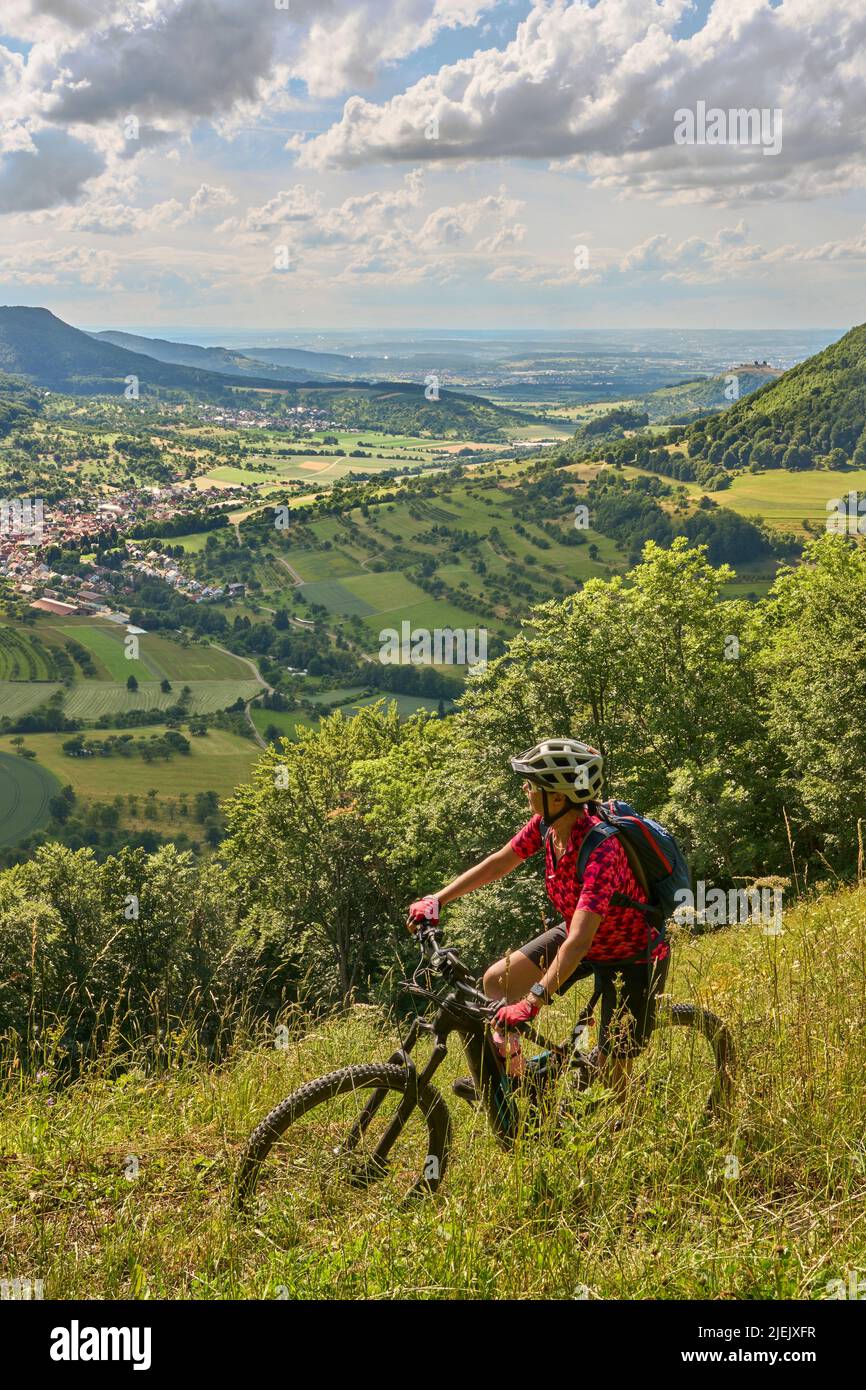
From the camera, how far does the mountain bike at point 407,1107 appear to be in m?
3.70

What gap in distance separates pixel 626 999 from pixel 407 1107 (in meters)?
1.08

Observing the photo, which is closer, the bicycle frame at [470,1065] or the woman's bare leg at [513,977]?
the bicycle frame at [470,1065]

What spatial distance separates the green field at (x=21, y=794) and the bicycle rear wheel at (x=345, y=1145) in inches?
3550

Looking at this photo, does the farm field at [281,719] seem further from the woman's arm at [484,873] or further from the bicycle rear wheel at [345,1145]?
the bicycle rear wheel at [345,1145]

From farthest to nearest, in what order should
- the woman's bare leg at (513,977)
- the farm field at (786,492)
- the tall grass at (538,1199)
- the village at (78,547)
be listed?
the village at (78,547)
the farm field at (786,492)
the woman's bare leg at (513,977)
the tall grass at (538,1199)

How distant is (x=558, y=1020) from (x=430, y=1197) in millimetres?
1798

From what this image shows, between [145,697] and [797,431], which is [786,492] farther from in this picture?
[145,697]

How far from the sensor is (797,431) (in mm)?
175875

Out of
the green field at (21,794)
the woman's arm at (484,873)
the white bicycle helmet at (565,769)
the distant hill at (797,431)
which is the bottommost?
the green field at (21,794)

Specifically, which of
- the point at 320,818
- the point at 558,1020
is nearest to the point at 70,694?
the point at 320,818

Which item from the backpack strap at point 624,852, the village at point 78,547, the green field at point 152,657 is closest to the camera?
the backpack strap at point 624,852

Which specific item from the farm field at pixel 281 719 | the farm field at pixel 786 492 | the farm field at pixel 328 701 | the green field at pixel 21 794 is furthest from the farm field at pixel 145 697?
the farm field at pixel 786 492

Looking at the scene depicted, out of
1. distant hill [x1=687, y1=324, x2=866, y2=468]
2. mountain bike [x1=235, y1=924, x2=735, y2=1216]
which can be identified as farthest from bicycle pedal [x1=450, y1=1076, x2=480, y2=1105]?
distant hill [x1=687, y1=324, x2=866, y2=468]

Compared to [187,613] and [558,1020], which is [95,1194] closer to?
[558,1020]
